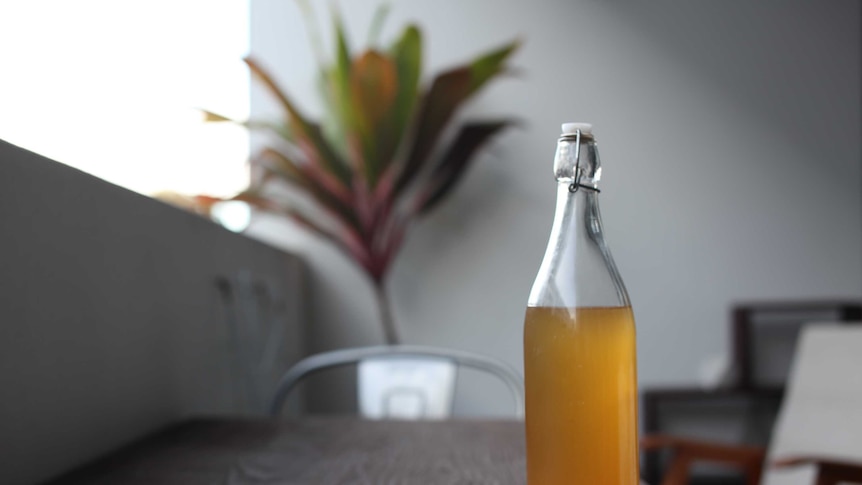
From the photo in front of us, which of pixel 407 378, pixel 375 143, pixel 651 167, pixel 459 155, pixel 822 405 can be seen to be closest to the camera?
pixel 407 378

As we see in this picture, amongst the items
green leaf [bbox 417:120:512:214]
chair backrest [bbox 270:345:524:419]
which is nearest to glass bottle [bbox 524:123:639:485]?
chair backrest [bbox 270:345:524:419]

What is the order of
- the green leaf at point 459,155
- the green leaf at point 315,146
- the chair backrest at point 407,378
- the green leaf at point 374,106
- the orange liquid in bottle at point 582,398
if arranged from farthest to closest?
the green leaf at point 459,155
the green leaf at point 315,146
the green leaf at point 374,106
the chair backrest at point 407,378
the orange liquid in bottle at point 582,398

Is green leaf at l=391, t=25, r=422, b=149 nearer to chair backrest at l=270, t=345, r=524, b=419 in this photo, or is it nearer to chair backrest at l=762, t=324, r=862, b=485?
chair backrest at l=270, t=345, r=524, b=419

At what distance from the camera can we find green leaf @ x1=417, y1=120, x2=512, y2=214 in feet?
9.22

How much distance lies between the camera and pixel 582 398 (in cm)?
51

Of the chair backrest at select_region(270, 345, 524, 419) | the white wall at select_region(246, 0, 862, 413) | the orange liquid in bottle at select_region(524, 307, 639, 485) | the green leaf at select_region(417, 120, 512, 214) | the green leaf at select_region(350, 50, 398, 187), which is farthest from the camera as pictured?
the white wall at select_region(246, 0, 862, 413)

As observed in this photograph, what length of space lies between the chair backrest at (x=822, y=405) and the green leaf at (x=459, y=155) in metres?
1.33

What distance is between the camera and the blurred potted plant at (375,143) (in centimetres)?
258

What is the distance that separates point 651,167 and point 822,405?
1.12m

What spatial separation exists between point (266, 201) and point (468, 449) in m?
1.79

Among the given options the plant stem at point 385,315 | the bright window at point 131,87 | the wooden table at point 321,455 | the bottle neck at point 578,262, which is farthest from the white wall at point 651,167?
the bottle neck at point 578,262

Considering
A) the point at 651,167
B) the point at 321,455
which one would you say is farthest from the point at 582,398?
the point at 651,167

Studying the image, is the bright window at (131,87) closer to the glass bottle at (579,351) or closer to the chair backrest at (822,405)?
the glass bottle at (579,351)

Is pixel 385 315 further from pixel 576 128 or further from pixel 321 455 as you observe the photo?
pixel 576 128
